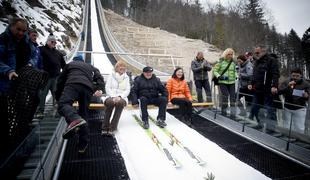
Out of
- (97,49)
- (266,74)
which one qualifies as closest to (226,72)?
(266,74)

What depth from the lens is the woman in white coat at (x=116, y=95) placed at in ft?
17.7

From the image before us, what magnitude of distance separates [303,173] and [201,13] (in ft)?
167

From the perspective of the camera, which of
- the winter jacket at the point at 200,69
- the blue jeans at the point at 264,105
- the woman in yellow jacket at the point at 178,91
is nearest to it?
the blue jeans at the point at 264,105

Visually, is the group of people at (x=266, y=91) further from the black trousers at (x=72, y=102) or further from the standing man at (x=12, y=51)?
the standing man at (x=12, y=51)

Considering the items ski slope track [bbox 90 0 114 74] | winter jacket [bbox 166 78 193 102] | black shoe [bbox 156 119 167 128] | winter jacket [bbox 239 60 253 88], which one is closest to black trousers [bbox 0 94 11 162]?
black shoe [bbox 156 119 167 128]

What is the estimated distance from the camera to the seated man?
5.84 meters

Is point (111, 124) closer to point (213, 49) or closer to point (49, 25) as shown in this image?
point (49, 25)

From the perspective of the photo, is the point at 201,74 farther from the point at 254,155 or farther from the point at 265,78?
the point at 254,155

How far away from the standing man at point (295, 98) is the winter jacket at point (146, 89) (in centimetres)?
241

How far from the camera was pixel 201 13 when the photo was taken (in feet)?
171

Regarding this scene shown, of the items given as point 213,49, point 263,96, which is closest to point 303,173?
point 263,96

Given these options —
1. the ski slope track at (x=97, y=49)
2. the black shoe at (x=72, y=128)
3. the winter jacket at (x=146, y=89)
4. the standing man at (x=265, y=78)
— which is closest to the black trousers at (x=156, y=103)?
the winter jacket at (x=146, y=89)

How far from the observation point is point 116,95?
18.7 ft

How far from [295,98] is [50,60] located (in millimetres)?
4978
